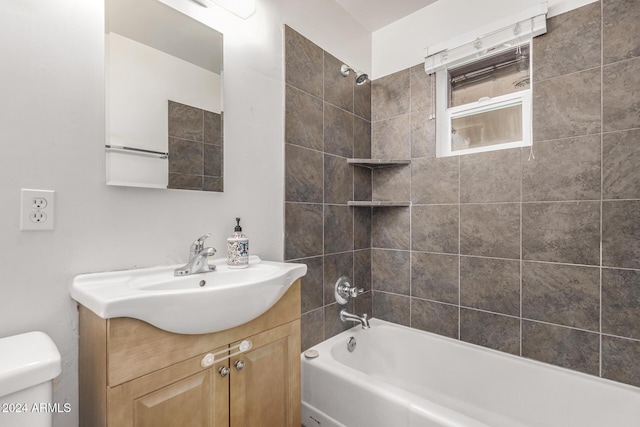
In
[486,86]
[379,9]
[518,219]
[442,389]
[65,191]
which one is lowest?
[442,389]

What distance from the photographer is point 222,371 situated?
931 mm

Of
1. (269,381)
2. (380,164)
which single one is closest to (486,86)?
(380,164)

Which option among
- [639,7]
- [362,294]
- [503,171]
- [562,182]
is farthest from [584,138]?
[362,294]

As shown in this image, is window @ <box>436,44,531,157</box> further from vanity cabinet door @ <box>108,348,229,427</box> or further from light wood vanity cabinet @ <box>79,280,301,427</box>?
vanity cabinet door @ <box>108,348,229,427</box>

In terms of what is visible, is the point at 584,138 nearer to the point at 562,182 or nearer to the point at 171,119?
the point at 562,182

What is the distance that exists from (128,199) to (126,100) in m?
0.34

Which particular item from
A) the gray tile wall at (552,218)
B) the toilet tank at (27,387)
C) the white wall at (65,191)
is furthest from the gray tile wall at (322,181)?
the toilet tank at (27,387)

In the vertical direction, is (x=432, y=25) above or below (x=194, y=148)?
above

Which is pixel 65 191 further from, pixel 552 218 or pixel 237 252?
pixel 552 218

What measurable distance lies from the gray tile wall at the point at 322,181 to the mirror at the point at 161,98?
0.45 metres

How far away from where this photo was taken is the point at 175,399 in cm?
84

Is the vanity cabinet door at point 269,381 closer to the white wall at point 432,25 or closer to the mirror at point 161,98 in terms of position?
the mirror at point 161,98

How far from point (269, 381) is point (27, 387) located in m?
0.67

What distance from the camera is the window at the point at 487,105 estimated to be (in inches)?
68.1
